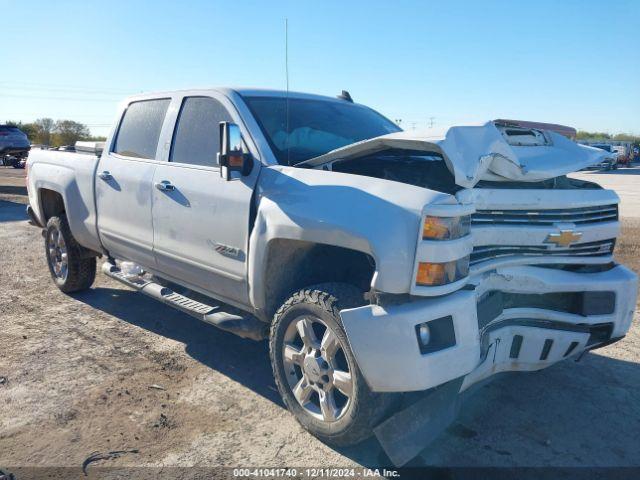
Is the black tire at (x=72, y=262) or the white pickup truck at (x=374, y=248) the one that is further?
the black tire at (x=72, y=262)

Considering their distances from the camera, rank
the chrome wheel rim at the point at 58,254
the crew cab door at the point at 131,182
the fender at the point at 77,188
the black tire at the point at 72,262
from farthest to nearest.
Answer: the chrome wheel rim at the point at 58,254 < the black tire at the point at 72,262 < the fender at the point at 77,188 < the crew cab door at the point at 131,182

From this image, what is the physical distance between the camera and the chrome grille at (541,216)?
126 inches

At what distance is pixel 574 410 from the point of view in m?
3.68

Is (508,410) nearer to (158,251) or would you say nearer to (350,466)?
(350,466)

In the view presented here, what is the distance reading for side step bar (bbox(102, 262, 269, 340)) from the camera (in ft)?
12.2

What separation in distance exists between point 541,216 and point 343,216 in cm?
121

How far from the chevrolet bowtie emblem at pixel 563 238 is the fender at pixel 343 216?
0.82 meters

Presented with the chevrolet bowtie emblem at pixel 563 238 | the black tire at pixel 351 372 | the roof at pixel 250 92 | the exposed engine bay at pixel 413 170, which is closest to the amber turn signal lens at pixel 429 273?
the black tire at pixel 351 372

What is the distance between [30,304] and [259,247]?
3607mm

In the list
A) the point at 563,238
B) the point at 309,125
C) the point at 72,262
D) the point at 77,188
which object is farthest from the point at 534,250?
the point at 72,262

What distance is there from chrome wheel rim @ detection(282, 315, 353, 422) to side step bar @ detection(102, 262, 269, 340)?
39 cm

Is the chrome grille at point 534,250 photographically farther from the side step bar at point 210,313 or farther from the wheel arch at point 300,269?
the side step bar at point 210,313

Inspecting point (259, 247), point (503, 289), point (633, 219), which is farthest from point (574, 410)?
point (633, 219)

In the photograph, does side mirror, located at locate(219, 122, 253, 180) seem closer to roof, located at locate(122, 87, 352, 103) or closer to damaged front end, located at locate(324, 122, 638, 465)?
damaged front end, located at locate(324, 122, 638, 465)
